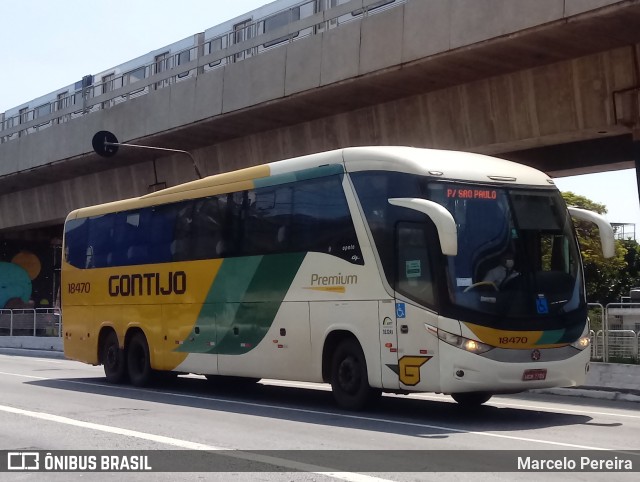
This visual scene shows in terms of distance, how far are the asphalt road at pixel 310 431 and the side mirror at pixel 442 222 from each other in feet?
7.16

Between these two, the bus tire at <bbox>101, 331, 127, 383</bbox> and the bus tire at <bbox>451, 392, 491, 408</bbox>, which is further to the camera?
the bus tire at <bbox>101, 331, 127, 383</bbox>

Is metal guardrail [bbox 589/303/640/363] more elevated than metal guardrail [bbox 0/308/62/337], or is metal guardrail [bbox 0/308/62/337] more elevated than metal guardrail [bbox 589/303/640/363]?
metal guardrail [bbox 0/308/62/337]

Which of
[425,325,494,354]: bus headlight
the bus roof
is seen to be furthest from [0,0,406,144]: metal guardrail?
[425,325,494,354]: bus headlight

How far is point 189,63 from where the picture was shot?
2777 centimetres

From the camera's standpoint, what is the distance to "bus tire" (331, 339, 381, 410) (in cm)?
1326

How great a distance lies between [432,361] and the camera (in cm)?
1217

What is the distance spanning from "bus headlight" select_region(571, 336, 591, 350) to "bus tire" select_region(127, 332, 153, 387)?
8819 mm

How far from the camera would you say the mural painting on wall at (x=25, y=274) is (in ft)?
170

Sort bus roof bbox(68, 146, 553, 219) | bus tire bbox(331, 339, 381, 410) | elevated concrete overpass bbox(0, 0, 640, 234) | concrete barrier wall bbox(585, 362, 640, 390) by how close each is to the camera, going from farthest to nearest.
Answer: elevated concrete overpass bbox(0, 0, 640, 234) → concrete barrier wall bbox(585, 362, 640, 390) → bus tire bbox(331, 339, 381, 410) → bus roof bbox(68, 146, 553, 219)

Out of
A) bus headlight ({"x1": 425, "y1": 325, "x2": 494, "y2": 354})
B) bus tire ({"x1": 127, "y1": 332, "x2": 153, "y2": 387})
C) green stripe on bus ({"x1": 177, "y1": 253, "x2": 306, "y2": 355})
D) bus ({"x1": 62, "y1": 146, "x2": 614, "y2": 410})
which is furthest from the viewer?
bus tire ({"x1": 127, "y1": 332, "x2": 153, "y2": 387})

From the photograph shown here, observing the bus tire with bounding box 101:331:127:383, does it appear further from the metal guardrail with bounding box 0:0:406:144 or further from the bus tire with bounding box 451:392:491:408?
the metal guardrail with bounding box 0:0:406:144

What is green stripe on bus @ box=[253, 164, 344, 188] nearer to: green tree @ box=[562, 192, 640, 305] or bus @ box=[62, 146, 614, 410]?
bus @ box=[62, 146, 614, 410]

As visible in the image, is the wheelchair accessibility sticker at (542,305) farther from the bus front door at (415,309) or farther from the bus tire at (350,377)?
the bus tire at (350,377)

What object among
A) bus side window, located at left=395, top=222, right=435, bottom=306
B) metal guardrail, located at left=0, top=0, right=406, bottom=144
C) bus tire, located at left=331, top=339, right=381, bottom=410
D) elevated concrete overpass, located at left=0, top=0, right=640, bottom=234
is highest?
metal guardrail, located at left=0, top=0, right=406, bottom=144
